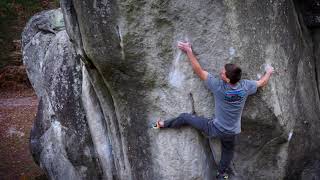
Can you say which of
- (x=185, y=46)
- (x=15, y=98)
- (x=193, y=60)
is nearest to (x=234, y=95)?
(x=193, y=60)

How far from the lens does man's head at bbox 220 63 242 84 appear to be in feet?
20.3

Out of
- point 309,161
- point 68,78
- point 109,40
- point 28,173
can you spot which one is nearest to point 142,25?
point 109,40

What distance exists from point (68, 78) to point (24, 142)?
6.85 m

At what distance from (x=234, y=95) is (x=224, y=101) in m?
0.15

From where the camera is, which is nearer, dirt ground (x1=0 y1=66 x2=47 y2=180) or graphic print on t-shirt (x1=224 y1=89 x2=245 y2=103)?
graphic print on t-shirt (x1=224 y1=89 x2=245 y2=103)

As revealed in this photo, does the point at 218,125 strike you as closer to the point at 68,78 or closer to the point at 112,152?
the point at 112,152

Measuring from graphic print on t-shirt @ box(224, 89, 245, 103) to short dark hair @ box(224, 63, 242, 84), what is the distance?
16cm

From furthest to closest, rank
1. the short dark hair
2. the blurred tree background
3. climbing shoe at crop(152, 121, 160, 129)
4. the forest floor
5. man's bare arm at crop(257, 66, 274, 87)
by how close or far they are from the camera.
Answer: the blurred tree background, the forest floor, climbing shoe at crop(152, 121, 160, 129), man's bare arm at crop(257, 66, 274, 87), the short dark hair

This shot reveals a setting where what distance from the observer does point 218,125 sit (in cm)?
659

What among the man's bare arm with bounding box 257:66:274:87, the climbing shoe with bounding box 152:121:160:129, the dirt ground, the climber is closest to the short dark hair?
the climber

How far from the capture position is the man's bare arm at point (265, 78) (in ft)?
21.6

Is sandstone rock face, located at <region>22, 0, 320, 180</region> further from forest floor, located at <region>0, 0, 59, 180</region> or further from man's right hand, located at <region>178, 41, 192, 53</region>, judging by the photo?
forest floor, located at <region>0, 0, 59, 180</region>

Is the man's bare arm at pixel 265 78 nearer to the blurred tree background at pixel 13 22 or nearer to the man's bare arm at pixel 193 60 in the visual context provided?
the man's bare arm at pixel 193 60

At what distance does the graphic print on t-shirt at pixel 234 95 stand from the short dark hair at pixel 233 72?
160 millimetres
